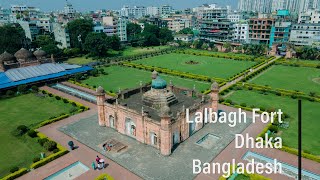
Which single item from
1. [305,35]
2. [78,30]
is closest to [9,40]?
[78,30]

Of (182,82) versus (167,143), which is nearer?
(167,143)

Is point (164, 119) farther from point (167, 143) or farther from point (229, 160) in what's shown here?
point (229, 160)

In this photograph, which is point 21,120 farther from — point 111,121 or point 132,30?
point 132,30

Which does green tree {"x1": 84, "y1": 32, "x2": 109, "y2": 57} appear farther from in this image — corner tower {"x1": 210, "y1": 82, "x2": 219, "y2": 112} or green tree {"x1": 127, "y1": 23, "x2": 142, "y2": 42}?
corner tower {"x1": 210, "y1": 82, "x2": 219, "y2": 112}

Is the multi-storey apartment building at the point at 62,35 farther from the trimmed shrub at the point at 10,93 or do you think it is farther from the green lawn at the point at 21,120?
the green lawn at the point at 21,120

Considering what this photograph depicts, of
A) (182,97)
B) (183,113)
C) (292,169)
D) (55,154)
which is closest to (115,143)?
(55,154)
